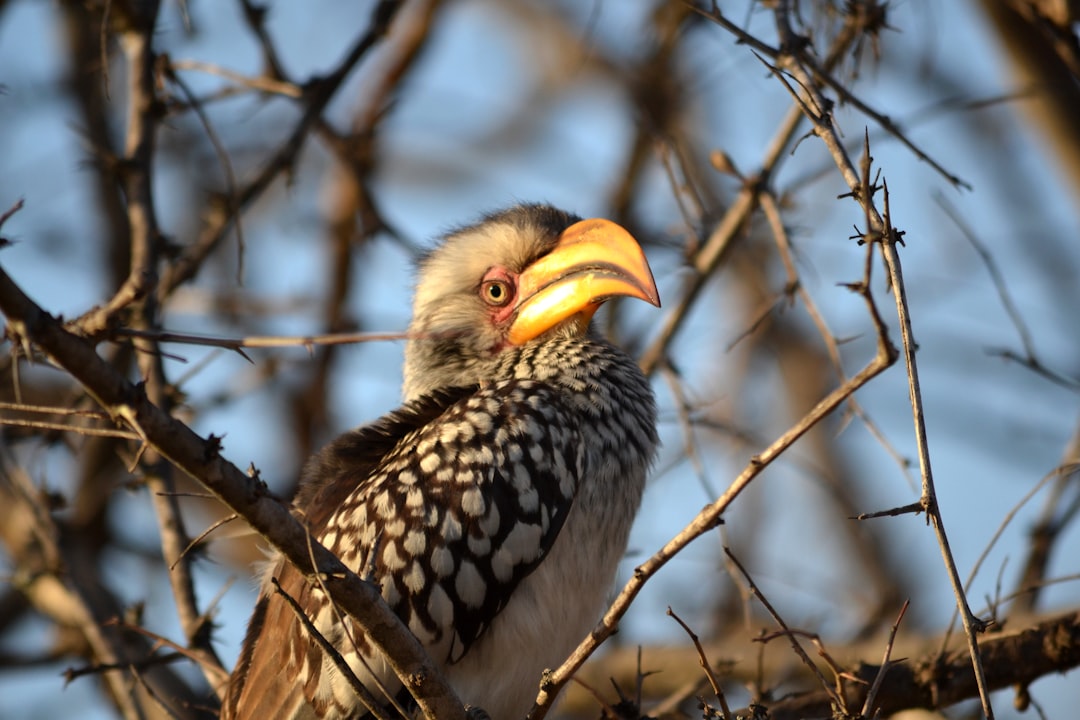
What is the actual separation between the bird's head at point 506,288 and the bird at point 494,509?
1 centimetres

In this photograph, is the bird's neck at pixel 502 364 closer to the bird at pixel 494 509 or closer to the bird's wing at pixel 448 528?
the bird at pixel 494 509

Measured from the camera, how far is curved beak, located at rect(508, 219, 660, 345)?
3.73 metres

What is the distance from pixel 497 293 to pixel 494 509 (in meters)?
1.18

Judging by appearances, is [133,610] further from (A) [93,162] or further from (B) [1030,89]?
(B) [1030,89]

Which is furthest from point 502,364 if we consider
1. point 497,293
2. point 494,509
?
point 494,509

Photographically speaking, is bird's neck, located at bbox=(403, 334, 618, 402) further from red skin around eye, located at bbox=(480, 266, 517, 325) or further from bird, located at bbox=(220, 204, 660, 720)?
red skin around eye, located at bbox=(480, 266, 517, 325)

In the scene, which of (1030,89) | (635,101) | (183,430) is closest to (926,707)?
(1030,89)

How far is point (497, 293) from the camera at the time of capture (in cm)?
423

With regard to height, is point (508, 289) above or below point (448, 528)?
above

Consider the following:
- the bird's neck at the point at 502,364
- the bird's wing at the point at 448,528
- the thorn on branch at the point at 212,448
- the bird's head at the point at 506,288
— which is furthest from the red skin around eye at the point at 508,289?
the thorn on branch at the point at 212,448

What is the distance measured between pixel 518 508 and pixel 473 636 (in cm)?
35

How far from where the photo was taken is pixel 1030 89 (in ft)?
14.4

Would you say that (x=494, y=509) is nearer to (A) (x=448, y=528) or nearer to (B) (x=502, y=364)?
(A) (x=448, y=528)

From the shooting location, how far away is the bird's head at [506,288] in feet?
12.9
